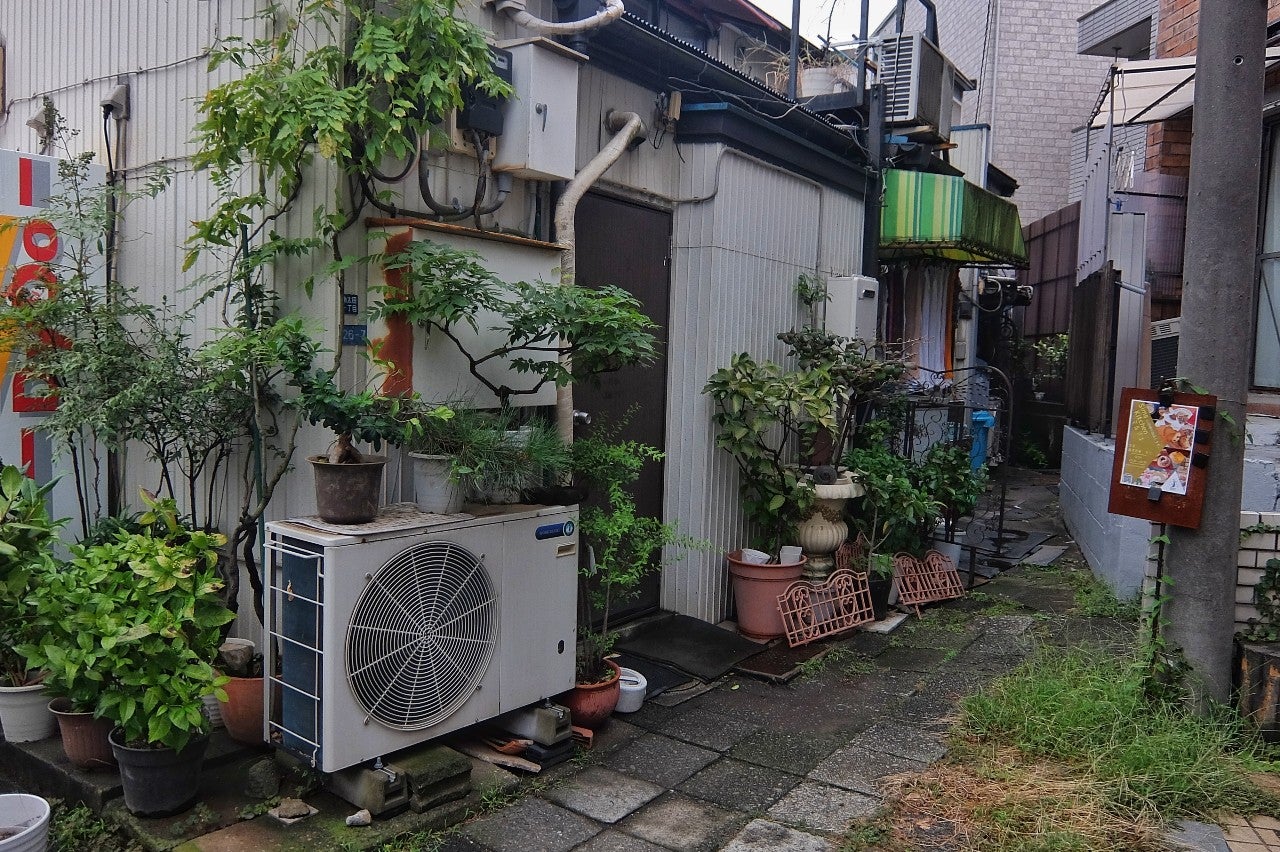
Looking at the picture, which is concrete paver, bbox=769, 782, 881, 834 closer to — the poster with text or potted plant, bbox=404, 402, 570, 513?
potted plant, bbox=404, 402, 570, 513

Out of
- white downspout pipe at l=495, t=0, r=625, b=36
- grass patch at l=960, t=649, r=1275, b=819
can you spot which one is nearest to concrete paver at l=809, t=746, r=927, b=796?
grass patch at l=960, t=649, r=1275, b=819

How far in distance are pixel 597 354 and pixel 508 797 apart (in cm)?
217

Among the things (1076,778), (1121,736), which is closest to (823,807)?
(1076,778)

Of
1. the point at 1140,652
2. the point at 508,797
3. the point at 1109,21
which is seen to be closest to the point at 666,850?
the point at 508,797

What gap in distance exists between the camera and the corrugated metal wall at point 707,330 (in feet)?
21.9

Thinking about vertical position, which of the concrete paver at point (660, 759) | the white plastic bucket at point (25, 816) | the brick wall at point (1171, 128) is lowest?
the concrete paver at point (660, 759)

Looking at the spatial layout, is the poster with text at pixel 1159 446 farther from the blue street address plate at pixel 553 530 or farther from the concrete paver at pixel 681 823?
the blue street address plate at pixel 553 530

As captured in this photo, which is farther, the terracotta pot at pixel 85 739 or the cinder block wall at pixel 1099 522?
the cinder block wall at pixel 1099 522

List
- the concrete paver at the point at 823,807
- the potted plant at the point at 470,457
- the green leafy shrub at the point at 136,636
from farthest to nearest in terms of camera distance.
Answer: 1. the potted plant at the point at 470,457
2. the concrete paver at the point at 823,807
3. the green leafy shrub at the point at 136,636

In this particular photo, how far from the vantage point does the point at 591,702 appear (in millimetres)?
5016

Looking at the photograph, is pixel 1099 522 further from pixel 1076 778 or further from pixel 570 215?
pixel 570 215

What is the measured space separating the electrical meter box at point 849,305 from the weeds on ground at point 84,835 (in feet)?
20.1

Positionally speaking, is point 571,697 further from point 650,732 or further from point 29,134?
point 29,134

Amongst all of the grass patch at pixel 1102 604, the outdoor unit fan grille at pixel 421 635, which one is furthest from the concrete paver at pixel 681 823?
the grass patch at pixel 1102 604
